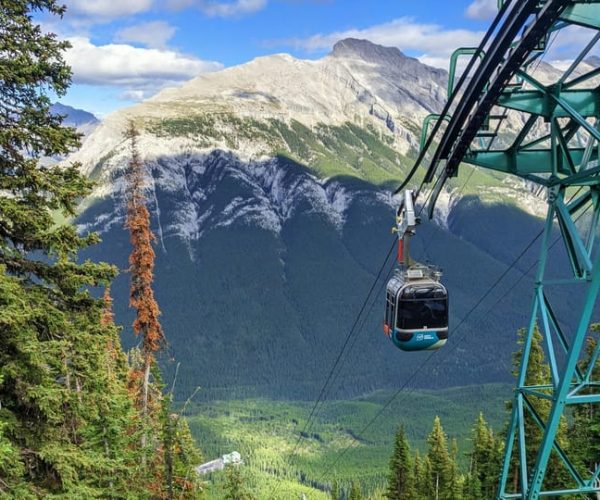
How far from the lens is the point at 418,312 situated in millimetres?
17922

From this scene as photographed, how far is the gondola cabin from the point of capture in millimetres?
17828

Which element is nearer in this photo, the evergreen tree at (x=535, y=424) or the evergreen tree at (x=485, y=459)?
the evergreen tree at (x=535, y=424)

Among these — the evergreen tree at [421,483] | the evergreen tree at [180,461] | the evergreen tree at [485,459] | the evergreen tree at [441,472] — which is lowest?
the evergreen tree at [421,483]

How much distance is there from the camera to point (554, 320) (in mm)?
12953

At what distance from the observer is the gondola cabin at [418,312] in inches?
702

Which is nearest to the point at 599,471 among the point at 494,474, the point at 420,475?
the point at 494,474

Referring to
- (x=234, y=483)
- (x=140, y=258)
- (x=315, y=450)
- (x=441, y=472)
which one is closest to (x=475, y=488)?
(x=441, y=472)

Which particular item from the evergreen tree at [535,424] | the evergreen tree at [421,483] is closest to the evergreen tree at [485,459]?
the evergreen tree at [421,483]

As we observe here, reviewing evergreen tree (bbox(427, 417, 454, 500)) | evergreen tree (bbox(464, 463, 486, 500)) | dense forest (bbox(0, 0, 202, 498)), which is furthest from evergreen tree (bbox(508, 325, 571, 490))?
dense forest (bbox(0, 0, 202, 498))

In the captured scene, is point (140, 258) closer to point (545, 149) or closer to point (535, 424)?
point (545, 149)

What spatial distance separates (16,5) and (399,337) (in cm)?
1302

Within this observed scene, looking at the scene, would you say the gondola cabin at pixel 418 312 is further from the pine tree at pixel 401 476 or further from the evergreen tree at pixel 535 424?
the pine tree at pixel 401 476

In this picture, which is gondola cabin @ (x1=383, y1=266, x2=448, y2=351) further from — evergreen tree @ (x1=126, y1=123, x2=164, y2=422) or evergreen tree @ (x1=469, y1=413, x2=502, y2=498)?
evergreen tree @ (x1=469, y1=413, x2=502, y2=498)

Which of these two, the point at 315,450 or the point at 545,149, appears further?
the point at 315,450
